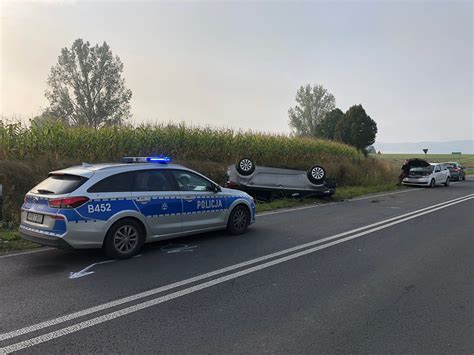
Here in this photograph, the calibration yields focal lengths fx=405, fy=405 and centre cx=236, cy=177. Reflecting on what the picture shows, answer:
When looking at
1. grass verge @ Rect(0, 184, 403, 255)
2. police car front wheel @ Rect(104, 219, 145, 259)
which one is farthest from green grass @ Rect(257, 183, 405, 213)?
police car front wheel @ Rect(104, 219, 145, 259)

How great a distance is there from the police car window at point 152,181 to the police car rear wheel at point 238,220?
1733 mm

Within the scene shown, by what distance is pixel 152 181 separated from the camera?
7.29m

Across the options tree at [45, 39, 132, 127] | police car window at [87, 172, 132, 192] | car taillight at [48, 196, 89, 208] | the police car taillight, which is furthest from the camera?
tree at [45, 39, 132, 127]

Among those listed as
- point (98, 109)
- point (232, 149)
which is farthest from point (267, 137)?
point (98, 109)

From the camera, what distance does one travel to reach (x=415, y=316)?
440 centimetres

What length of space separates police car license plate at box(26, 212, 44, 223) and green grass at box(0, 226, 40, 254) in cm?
102

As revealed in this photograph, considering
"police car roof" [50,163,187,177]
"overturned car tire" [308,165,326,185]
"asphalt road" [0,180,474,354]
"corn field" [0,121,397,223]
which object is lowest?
"asphalt road" [0,180,474,354]

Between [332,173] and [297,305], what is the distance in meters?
18.6

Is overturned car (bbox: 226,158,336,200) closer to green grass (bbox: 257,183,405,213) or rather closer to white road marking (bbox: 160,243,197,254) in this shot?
green grass (bbox: 257,183,405,213)

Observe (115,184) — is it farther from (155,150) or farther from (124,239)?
(155,150)

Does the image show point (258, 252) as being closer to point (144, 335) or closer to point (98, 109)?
point (144, 335)

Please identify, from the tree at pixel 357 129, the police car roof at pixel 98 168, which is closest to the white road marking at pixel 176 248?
the police car roof at pixel 98 168

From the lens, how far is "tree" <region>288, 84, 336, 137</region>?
63875 millimetres

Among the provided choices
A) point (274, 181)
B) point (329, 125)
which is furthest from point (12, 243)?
point (329, 125)
